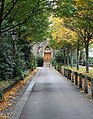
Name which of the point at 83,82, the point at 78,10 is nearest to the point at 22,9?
the point at 78,10

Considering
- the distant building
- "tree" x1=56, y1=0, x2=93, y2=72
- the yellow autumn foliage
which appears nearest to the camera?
"tree" x1=56, y1=0, x2=93, y2=72

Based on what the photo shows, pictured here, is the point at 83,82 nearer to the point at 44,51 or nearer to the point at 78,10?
the point at 78,10

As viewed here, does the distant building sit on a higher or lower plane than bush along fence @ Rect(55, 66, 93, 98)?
higher

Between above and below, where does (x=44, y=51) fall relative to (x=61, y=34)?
below

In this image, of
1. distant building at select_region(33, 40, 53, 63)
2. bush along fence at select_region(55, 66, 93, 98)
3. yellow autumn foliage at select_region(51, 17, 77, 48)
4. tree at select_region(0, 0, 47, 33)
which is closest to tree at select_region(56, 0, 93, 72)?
tree at select_region(0, 0, 47, 33)

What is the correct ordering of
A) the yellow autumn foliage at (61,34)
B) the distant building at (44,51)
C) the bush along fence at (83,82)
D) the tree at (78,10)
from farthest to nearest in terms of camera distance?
1. the distant building at (44,51)
2. the yellow autumn foliage at (61,34)
3. the tree at (78,10)
4. the bush along fence at (83,82)

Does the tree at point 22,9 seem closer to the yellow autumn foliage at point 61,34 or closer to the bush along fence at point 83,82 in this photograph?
the bush along fence at point 83,82

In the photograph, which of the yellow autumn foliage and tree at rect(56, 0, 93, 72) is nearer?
tree at rect(56, 0, 93, 72)

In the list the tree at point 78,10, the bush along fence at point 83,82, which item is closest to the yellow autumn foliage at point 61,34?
the tree at point 78,10

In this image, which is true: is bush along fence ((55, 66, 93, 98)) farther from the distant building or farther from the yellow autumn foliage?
the distant building

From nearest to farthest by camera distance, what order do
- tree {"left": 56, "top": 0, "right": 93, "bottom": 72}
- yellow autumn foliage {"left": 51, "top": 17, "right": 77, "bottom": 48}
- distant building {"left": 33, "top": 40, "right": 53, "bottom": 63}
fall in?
tree {"left": 56, "top": 0, "right": 93, "bottom": 72} → yellow autumn foliage {"left": 51, "top": 17, "right": 77, "bottom": 48} → distant building {"left": 33, "top": 40, "right": 53, "bottom": 63}

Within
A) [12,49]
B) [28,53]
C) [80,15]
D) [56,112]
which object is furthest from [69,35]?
[56,112]

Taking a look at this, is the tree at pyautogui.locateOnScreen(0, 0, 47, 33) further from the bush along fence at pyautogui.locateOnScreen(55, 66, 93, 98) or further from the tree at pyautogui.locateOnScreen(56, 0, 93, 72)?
the bush along fence at pyautogui.locateOnScreen(55, 66, 93, 98)

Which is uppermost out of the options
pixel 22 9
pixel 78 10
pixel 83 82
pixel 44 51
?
pixel 78 10
